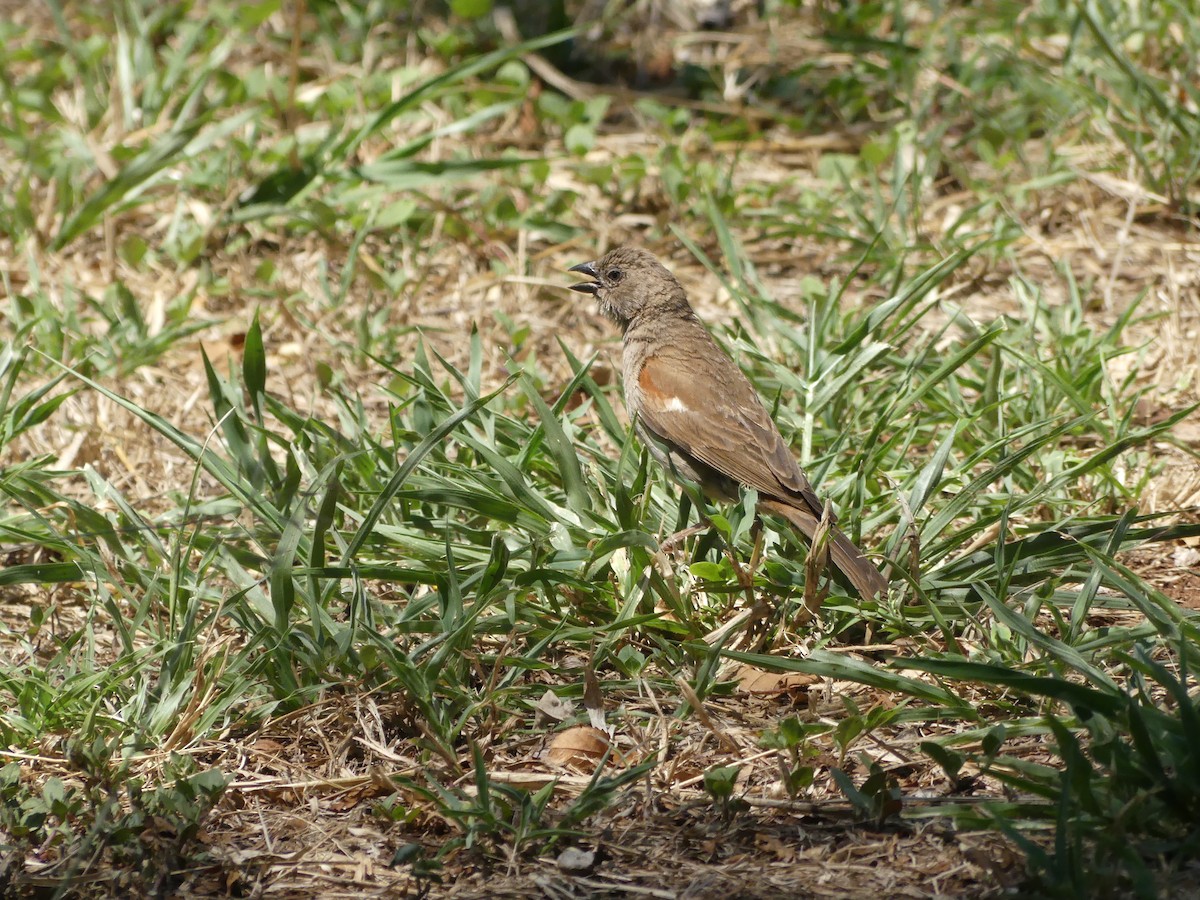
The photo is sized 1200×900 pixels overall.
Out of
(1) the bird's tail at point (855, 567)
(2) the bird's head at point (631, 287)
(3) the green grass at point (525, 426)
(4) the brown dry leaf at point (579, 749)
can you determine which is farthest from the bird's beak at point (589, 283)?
(4) the brown dry leaf at point (579, 749)

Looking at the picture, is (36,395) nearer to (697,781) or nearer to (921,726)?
(697,781)

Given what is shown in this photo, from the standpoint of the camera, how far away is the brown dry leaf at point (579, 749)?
10.6 feet

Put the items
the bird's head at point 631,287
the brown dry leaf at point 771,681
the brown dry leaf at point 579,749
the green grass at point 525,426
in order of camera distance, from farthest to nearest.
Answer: the bird's head at point 631,287 → the brown dry leaf at point 771,681 → the brown dry leaf at point 579,749 → the green grass at point 525,426

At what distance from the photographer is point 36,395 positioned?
4379mm

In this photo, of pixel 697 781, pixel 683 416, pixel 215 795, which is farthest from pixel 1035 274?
pixel 215 795

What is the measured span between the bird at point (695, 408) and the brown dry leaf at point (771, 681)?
0.94 ft

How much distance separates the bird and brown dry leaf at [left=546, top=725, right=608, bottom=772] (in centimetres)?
82

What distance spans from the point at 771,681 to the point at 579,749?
1.87 ft

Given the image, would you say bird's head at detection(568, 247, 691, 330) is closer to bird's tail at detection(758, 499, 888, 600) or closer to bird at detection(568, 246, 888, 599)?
bird at detection(568, 246, 888, 599)

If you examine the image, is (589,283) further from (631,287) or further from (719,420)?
(719,420)

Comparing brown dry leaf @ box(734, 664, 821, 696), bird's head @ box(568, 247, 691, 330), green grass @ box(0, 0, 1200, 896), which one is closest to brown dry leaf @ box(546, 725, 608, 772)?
green grass @ box(0, 0, 1200, 896)

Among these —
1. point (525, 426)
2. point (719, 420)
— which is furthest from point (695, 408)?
point (525, 426)

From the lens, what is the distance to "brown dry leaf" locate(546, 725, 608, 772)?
3229 millimetres

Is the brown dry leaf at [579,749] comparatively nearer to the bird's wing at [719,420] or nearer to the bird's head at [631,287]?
the bird's wing at [719,420]
